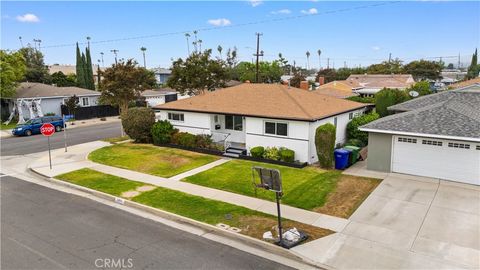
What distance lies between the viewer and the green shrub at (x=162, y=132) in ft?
78.9

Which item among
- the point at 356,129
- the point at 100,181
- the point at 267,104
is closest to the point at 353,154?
the point at 356,129

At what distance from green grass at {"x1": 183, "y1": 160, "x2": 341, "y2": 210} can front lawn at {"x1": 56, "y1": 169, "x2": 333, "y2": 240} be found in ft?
5.31

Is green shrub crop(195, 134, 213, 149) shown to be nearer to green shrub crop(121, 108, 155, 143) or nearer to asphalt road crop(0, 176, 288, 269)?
green shrub crop(121, 108, 155, 143)

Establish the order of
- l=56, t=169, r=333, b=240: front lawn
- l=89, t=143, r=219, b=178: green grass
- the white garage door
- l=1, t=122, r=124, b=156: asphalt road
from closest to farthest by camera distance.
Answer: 1. l=56, t=169, r=333, b=240: front lawn
2. the white garage door
3. l=89, t=143, r=219, b=178: green grass
4. l=1, t=122, r=124, b=156: asphalt road

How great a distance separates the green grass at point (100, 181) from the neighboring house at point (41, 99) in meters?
25.5

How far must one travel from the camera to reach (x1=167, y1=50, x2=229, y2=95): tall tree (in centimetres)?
4231

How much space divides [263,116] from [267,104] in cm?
189

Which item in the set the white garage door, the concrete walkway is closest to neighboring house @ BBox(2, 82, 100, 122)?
the concrete walkway

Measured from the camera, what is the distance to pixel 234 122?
22875 millimetres

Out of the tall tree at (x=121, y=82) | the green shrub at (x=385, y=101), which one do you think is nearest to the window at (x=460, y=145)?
the green shrub at (x=385, y=101)

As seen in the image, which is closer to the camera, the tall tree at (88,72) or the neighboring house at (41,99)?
the neighboring house at (41,99)

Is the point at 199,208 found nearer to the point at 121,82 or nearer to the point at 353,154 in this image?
the point at 353,154

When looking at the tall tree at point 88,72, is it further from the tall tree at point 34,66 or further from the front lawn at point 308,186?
the front lawn at point 308,186

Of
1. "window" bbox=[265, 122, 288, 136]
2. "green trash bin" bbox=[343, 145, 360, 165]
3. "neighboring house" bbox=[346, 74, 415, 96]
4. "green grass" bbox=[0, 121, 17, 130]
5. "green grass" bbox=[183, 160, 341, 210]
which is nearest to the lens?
"green grass" bbox=[183, 160, 341, 210]
